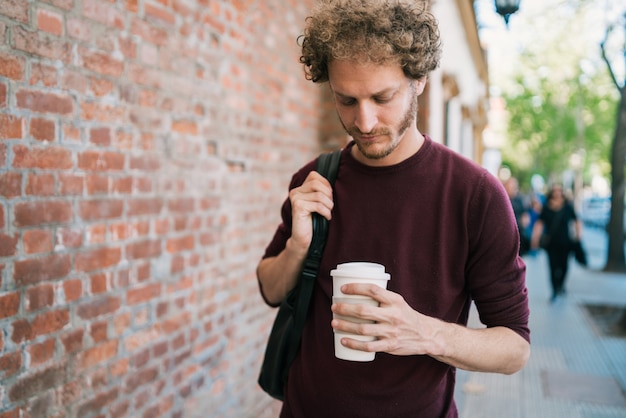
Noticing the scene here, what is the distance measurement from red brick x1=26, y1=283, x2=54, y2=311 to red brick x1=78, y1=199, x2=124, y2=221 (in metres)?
0.31

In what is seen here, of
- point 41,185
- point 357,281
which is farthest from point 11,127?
point 357,281

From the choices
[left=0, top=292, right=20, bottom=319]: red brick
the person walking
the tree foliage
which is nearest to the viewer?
[left=0, top=292, right=20, bottom=319]: red brick

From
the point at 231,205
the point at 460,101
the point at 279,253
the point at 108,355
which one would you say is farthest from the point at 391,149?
the point at 460,101

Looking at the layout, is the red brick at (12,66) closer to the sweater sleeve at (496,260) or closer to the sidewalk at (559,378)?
the sweater sleeve at (496,260)

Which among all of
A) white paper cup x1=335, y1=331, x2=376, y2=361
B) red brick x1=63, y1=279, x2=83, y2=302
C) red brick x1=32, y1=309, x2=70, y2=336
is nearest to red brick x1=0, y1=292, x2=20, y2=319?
red brick x1=32, y1=309, x2=70, y2=336

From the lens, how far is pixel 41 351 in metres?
2.10

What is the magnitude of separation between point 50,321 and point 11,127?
70cm

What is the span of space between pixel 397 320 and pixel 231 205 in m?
2.24

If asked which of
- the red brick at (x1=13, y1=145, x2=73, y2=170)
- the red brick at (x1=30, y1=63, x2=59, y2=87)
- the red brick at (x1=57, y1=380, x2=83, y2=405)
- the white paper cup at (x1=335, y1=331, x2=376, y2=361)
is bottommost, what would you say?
the red brick at (x1=57, y1=380, x2=83, y2=405)

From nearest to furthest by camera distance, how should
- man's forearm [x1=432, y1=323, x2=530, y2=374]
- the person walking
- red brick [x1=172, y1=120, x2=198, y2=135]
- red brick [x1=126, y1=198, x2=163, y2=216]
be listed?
man's forearm [x1=432, y1=323, x2=530, y2=374] → red brick [x1=126, y1=198, x2=163, y2=216] → red brick [x1=172, y1=120, x2=198, y2=135] → the person walking

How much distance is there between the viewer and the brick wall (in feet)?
6.58

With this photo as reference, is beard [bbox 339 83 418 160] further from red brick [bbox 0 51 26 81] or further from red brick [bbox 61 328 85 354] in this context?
red brick [bbox 61 328 85 354]

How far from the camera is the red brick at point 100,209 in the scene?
229cm

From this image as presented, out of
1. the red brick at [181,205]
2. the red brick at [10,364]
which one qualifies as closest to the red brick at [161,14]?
the red brick at [181,205]
